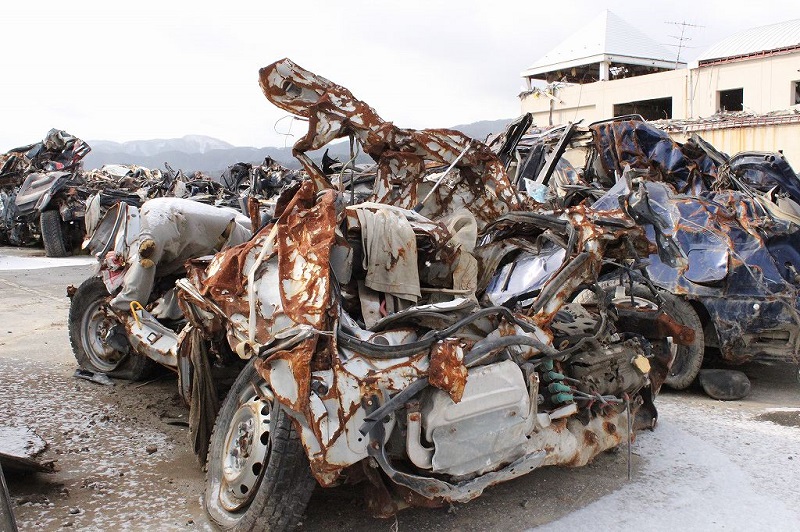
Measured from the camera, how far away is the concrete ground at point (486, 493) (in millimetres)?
3193

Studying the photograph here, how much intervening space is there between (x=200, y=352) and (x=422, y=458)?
161cm

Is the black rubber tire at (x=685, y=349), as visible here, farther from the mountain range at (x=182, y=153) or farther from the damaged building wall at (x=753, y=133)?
the mountain range at (x=182, y=153)

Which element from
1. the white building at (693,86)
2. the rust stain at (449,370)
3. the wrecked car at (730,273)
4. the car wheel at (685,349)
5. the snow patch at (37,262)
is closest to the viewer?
the rust stain at (449,370)

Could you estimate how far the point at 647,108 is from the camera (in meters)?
23.4

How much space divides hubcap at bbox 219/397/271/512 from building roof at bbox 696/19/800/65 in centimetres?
2023

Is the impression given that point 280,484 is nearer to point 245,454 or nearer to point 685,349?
point 245,454

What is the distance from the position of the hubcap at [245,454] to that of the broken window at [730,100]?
20855 millimetres

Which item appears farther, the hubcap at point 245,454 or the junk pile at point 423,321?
the hubcap at point 245,454

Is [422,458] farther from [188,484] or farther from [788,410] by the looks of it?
[788,410]

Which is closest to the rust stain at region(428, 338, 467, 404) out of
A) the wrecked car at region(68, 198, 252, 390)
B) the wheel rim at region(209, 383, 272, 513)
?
the wheel rim at region(209, 383, 272, 513)

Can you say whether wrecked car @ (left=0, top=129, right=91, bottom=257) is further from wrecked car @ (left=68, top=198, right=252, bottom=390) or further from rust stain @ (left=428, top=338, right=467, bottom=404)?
rust stain @ (left=428, top=338, right=467, bottom=404)

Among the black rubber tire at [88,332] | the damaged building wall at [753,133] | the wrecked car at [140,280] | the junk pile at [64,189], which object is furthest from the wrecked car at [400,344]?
the damaged building wall at [753,133]

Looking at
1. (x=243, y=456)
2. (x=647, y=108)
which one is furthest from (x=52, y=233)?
(x=647, y=108)

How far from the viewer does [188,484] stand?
11.7 ft
